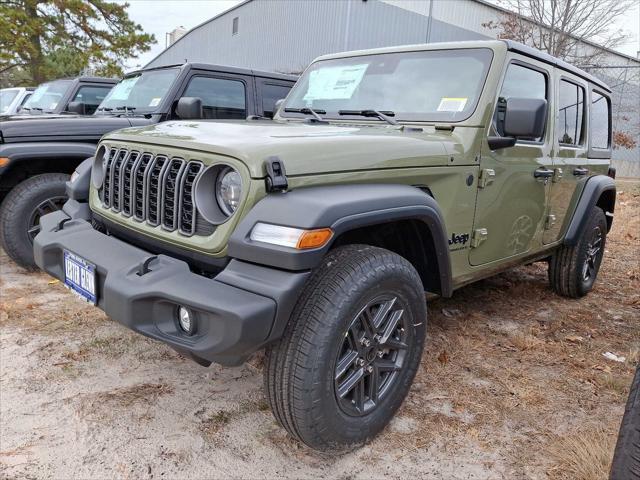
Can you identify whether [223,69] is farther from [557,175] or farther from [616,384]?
[616,384]

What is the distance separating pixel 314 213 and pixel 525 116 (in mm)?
1432

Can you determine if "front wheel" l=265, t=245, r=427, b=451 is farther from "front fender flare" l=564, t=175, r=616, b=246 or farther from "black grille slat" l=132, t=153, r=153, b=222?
"front fender flare" l=564, t=175, r=616, b=246

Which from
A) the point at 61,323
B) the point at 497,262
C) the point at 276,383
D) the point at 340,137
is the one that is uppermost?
the point at 340,137

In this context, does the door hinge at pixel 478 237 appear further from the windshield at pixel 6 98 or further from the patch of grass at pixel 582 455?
the windshield at pixel 6 98

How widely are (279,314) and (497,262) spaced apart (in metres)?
1.83

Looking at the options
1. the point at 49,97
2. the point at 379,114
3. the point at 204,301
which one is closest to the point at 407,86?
the point at 379,114

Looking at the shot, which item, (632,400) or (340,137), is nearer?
(632,400)

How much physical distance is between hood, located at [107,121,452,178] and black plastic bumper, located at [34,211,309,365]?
1.35 ft

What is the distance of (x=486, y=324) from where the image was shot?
12.3 ft

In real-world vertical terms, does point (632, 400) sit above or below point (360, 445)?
above

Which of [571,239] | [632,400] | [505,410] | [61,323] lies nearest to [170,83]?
[61,323]

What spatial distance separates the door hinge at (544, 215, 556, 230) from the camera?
3.60m

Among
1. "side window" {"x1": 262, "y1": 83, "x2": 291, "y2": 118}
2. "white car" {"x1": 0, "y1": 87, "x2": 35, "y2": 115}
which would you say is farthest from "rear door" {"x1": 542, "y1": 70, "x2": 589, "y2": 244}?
"white car" {"x1": 0, "y1": 87, "x2": 35, "y2": 115}

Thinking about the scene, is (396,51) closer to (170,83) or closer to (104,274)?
(104,274)
